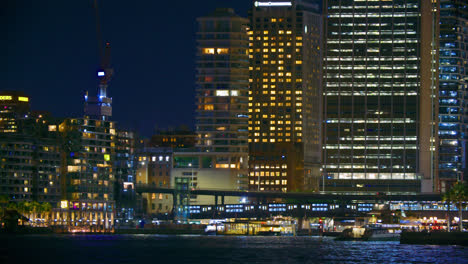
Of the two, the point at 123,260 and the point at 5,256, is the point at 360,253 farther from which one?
the point at 5,256

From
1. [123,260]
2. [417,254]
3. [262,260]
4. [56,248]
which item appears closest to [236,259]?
[262,260]

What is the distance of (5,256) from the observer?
169625 millimetres

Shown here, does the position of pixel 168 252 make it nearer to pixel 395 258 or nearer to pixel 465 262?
pixel 395 258

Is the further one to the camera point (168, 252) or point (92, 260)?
point (168, 252)

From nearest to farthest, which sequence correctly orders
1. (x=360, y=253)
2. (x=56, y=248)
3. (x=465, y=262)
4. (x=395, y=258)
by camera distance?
(x=465, y=262) < (x=395, y=258) < (x=360, y=253) < (x=56, y=248)

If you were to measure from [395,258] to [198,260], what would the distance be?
32.5m

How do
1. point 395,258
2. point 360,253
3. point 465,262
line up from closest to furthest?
point 465,262, point 395,258, point 360,253

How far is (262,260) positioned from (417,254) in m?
29.7

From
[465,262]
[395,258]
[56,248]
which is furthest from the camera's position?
[56,248]

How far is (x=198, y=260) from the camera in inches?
6590

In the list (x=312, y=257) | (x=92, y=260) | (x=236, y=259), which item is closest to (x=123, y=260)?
(x=92, y=260)

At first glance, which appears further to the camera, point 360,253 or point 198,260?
point 360,253

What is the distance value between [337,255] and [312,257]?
7.29m

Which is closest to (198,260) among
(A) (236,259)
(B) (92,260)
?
(A) (236,259)
